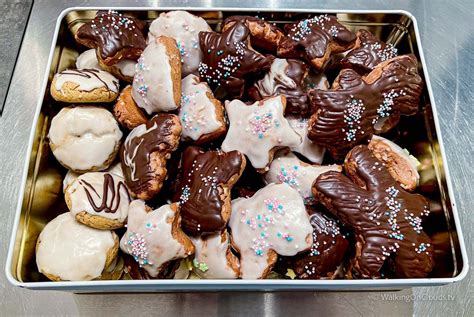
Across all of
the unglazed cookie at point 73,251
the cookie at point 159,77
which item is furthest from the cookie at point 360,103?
the unglazed cookie at point 73,251

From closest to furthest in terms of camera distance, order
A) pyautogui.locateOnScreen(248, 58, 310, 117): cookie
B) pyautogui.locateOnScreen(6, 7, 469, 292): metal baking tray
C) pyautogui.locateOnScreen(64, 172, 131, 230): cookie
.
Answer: pyautogui.locateOnScreen(6, 7, 469, 292): metal baking tray < pyautogui.locateOnScreen(64, 172, 131, 230): cookie < pyautogui.locateOnScreen(248, 58, 310, 117): cookie

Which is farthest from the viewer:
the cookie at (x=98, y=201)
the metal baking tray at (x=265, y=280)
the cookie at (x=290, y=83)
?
the cookie at (x=290, y=83)

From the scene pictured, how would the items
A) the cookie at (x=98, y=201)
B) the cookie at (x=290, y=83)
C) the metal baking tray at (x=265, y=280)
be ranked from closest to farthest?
the metal baking tray at (x=265, y=280)
the cookie at (x=98, y=201)
the cookie at (x=290, y=83)

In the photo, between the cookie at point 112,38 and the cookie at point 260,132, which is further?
the cookie at point 112,38

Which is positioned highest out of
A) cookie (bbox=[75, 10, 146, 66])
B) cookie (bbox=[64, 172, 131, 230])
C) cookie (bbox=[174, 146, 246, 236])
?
cookie (bbox=[75, 10, 146, 66])

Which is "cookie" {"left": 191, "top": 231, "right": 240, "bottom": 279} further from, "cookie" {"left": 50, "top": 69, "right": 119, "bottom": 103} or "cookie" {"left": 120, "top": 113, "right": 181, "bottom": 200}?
"cookie" {"left": 50, "top": 69, "right": 119, "bottom": 103}

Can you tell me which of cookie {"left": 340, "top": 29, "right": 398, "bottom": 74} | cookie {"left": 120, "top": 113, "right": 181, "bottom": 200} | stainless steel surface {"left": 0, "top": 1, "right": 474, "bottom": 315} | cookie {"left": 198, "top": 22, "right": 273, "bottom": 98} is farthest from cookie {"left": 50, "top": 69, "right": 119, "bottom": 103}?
cookie {"left": 340, "top": 29, "right": 398, "bottom": 74}

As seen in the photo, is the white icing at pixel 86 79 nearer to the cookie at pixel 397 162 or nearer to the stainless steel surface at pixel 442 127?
the stainless steel surface at pixel 442 127

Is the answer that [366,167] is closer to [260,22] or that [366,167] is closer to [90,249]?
[260,22]
